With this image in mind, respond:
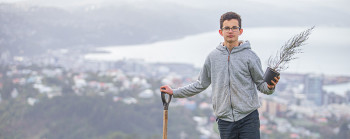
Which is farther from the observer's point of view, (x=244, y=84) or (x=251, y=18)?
(x=251, y=18)

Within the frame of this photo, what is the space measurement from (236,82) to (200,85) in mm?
254

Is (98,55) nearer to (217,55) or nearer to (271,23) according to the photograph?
(271,23)

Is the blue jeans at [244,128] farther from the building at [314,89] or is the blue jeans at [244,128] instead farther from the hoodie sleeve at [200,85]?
the building at [314,89]

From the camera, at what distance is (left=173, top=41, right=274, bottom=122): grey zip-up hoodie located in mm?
1722

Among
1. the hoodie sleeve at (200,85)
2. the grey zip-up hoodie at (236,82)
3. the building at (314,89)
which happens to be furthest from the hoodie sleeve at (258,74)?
the building at (314,89)

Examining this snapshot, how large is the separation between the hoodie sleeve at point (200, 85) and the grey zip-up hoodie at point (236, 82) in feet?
0.26

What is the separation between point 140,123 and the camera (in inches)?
667

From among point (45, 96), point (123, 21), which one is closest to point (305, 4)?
point (123, 21)

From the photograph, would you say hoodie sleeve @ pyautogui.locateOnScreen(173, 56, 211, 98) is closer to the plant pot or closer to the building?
the plant pot

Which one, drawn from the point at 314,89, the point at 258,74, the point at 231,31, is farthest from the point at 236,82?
the point at 314,89

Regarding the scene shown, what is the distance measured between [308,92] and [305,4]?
835cm

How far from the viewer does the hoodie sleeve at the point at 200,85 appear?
1.88m

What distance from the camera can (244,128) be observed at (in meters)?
1.72

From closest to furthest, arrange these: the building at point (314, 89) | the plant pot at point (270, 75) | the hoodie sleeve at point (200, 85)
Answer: the plant pot at point (270, 75) < the hoodie sleeve at point (200, 85) < the building at point (314, 89)
